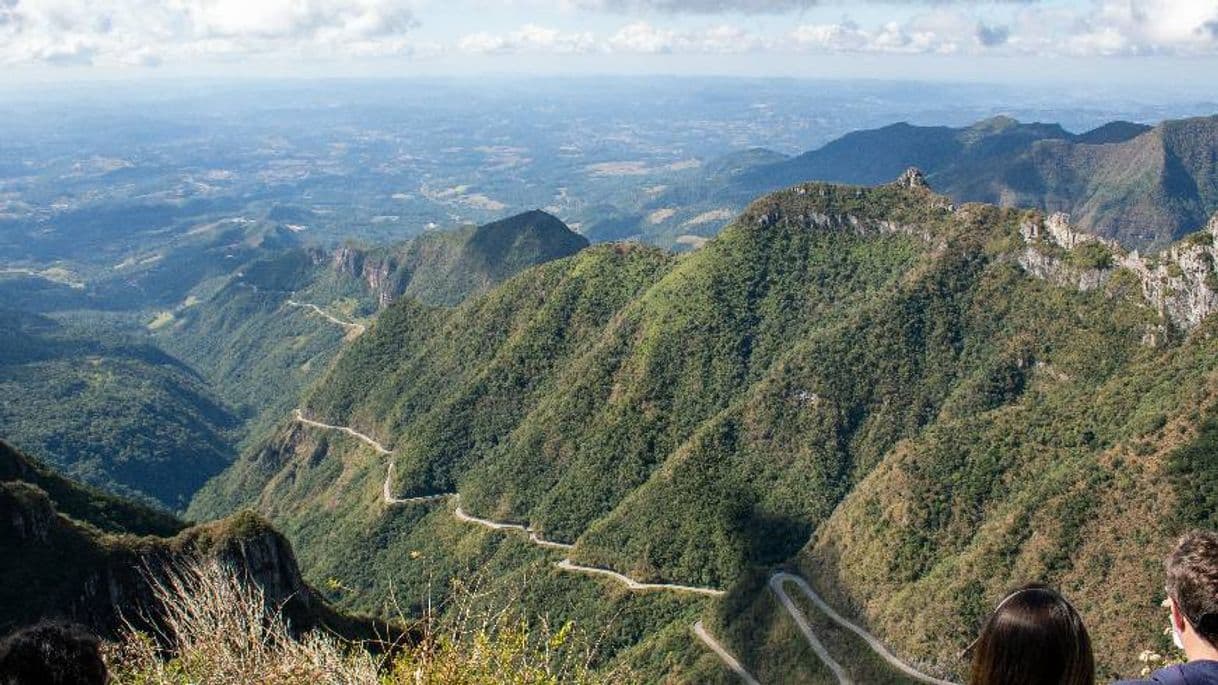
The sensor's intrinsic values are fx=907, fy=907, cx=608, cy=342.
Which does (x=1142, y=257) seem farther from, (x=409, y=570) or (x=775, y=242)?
(x=409, y=570)

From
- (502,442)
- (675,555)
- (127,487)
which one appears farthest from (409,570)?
(127,487)

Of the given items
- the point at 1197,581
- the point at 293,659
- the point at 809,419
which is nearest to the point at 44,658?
the point at 293,659

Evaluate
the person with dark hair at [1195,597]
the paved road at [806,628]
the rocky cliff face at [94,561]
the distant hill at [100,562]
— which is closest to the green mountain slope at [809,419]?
the paved road at [806,628]

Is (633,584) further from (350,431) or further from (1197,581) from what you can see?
(1197,581)

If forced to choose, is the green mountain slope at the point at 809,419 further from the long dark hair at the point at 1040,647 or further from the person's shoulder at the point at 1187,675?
the long dark hair at the point at 1040,647

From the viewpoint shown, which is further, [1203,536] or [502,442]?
[502,442]

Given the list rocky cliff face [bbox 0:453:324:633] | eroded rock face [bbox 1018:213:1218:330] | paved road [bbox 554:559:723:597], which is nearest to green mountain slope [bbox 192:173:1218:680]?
eroded rock face [bbox 1018:213:1218:330]

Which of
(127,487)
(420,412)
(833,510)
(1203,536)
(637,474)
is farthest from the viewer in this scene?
(127,487)
